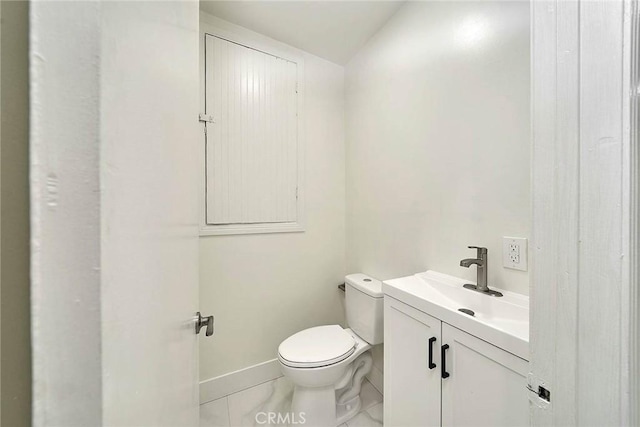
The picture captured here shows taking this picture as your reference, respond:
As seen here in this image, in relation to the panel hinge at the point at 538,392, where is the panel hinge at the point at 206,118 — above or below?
above

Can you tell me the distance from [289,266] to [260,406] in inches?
32.9

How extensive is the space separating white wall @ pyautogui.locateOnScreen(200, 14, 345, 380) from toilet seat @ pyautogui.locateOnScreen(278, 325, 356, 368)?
333 mm

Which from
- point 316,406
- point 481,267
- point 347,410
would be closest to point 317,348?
point 316,406

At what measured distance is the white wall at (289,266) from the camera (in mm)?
1514

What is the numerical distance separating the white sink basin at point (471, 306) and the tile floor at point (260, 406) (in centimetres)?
86

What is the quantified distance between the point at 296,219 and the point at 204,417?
127 cm

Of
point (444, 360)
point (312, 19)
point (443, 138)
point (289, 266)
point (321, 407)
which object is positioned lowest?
point (321, 407)

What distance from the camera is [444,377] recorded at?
32.5 inches

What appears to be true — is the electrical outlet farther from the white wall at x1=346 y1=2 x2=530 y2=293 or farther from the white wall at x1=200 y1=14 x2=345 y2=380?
the white wall at x1=200 y1=14 x2=345 y2=380

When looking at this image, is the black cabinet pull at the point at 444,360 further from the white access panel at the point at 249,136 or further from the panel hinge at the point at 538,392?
the white access panel at the point at 249,136

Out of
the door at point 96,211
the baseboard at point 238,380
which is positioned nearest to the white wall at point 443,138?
the baseboard at point 238,380

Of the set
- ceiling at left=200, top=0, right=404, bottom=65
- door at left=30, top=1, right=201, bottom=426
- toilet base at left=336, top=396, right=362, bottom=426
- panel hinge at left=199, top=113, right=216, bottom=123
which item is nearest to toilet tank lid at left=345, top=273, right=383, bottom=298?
toilet base at left=336, top=396, right=362, bottom=426

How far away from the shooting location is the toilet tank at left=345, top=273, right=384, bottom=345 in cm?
138

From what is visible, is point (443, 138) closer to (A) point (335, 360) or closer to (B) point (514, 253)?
(B) point (514, 253)
